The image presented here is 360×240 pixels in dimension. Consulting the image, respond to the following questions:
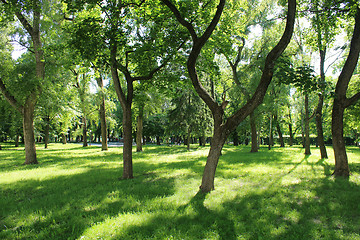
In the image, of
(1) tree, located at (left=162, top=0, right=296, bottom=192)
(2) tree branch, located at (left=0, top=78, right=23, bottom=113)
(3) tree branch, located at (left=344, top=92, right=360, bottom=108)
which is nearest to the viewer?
(1) tree, located at (left=162, top=0, right=296, bottom=192)

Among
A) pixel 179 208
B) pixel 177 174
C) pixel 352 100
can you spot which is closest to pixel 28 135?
pixel 177 174

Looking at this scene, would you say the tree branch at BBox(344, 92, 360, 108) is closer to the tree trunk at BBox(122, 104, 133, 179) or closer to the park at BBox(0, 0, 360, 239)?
the park at BBox(0, 0, 360, 239)

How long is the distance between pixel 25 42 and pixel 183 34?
1509cm

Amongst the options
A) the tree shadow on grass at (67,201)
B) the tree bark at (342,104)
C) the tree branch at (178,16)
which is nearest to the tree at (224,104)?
the tree branch at (178,16)

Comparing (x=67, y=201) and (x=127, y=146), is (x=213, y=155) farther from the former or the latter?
(x=67, y=201)

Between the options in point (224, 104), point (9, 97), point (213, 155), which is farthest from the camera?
point (9, 97)

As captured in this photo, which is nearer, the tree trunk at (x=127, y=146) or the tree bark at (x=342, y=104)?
the tree bark at (x=342, y=104)

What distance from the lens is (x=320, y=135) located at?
13117 millimetres

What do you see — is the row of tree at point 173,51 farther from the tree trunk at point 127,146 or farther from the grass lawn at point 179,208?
the grass lawn at point 179,208

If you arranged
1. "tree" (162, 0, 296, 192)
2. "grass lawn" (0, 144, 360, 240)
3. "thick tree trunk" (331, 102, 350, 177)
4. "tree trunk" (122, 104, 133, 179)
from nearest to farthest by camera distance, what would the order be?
"grass lawn" (0, 144, 360, 240) → "tree" (162, 0, 296, 192) → "thick tree trunk" (331, 102, 350, 177) → "tree trunk" (122, 104, 133, 179)

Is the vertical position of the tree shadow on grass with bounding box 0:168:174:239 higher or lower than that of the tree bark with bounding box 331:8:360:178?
lower

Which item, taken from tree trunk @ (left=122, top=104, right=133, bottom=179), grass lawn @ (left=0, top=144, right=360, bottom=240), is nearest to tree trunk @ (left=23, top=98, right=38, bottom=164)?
grass lawn @ (left=0, top=144, right=360, bottom=240)

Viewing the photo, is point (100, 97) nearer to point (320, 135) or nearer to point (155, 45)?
point (155, 45)

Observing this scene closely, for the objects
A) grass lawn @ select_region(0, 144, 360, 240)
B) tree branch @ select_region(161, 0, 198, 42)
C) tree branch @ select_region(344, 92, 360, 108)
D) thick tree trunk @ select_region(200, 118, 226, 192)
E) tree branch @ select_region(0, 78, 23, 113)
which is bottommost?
grass lawn @ select_region(0, 144, 360, 240)
